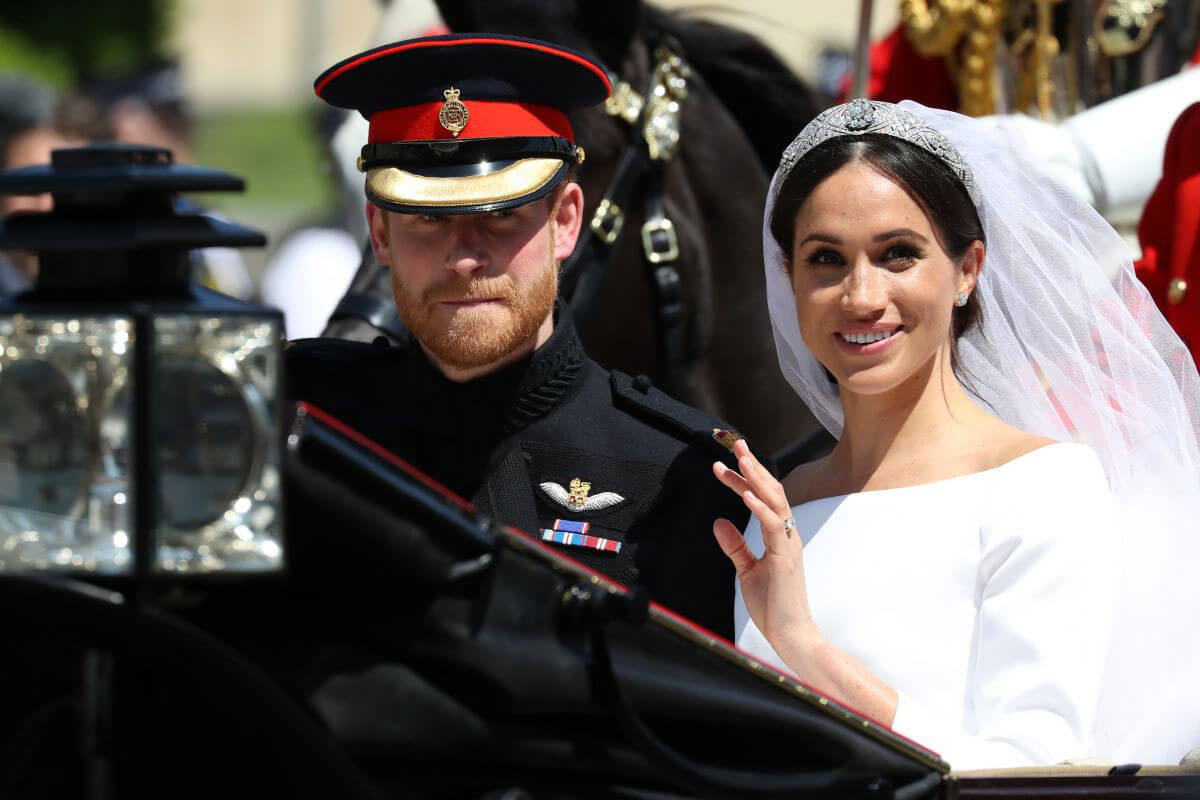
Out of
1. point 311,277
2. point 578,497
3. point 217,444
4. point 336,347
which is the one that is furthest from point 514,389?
point 311,277

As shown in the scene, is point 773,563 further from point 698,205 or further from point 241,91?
point 241,91

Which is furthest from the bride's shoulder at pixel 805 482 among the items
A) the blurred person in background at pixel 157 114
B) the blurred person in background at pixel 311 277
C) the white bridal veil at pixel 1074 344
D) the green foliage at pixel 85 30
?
the green foliage at pixel 85 30

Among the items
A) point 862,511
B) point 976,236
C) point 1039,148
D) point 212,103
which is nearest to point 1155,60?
point 1039,148

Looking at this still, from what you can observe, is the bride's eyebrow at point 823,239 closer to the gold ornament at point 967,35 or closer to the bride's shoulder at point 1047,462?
the bride's shoulder at point 1047,462

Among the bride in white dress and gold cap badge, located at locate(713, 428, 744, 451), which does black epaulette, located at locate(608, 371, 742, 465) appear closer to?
gold cap badge, located at locate(713, 428, 744, 451)

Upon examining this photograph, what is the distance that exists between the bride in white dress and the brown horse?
834 mm

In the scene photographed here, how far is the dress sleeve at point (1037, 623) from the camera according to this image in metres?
2.05

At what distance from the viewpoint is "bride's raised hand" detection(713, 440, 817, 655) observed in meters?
2.14

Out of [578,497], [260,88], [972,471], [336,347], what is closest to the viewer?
[972,471]

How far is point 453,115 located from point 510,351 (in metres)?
0.37

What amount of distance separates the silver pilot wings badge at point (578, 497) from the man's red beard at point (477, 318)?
0.73 ft

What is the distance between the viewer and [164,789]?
1.48 m

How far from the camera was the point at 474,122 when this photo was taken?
2514mm

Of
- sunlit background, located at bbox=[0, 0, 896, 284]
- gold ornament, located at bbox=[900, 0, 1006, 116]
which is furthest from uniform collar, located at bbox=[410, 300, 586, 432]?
sunlit background, located at bbox=[0, 0, 896, 284]
